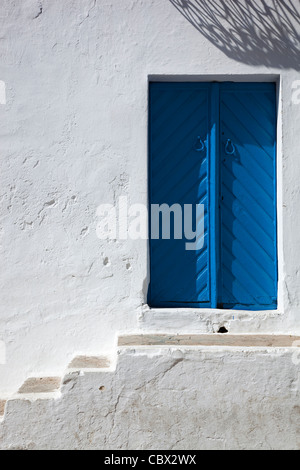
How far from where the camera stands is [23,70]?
18.7 feet

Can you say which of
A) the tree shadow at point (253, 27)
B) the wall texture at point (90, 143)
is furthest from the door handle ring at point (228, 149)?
the tree shadow at point (253, 27)

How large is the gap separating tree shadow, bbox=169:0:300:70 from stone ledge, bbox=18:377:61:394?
9.94 ft

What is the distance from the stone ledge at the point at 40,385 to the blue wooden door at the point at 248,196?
1519 millimetres

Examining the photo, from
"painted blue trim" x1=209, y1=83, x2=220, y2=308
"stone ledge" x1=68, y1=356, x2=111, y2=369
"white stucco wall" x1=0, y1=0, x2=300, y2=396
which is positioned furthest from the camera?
"painted blue trim" x1=209, y1=83, x2=220, y2=308

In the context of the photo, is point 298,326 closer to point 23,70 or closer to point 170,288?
point 170,288

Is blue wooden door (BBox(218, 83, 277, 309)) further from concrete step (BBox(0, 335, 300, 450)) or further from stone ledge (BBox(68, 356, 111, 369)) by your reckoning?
stone ledge (BBox(68, 356, 111, 369))

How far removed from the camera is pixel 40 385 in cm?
533

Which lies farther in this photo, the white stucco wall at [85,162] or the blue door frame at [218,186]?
the blue door frame at [218,186]

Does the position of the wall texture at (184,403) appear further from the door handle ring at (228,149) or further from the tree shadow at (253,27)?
the tree shadow at (253,27)

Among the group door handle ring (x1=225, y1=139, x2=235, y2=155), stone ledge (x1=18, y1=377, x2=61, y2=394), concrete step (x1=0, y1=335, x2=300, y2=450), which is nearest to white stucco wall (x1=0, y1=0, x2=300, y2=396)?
stone ledge (x1=18, y1=377, x2=61, y2=394)

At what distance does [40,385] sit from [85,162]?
1.83 m

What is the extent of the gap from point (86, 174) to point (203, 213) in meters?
1.03

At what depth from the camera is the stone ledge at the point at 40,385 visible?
17.1 ft

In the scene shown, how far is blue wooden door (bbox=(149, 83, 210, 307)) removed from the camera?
5.74 m
